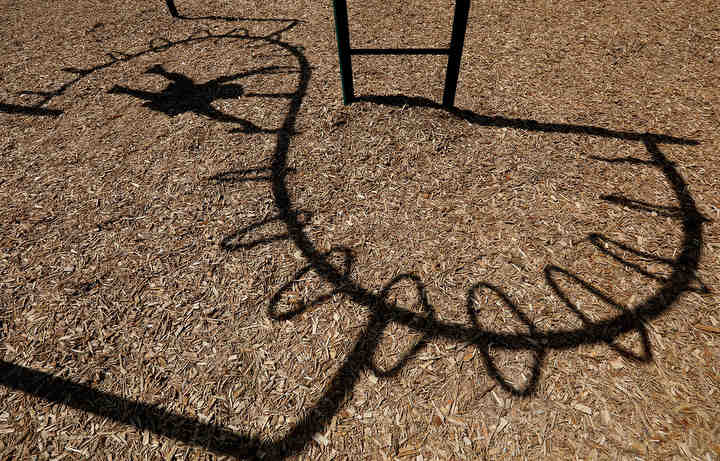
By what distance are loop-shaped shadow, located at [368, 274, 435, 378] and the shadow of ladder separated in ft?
8.09

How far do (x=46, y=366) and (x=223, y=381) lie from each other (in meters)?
1.25

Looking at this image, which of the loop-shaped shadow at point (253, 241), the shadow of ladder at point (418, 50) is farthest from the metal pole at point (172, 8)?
the loop-shaped shadow at point (253, 241)

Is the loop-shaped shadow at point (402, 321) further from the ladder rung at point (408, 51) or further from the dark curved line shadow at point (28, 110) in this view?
the dark curved line shadow at point (28, 110)

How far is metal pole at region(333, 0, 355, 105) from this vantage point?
3.73m

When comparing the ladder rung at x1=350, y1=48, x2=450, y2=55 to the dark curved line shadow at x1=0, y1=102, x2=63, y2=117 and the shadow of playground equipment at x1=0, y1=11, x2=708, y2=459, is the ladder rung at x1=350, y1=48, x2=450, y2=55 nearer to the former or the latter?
the shadow of playground equipment at x1=0, y1=11, x2=708, y2=459

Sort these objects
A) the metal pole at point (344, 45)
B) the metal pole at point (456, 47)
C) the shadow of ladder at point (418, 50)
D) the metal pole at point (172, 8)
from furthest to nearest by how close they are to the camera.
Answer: the metal pole at point (172, 8) < the metal pole at point (344, 45) < the shadow of ladder at point (418, 50) < the metal pole at point (456, 47)

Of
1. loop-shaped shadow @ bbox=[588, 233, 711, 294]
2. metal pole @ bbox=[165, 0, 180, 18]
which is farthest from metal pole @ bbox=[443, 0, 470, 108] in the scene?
metal pole @ bbox=[165, 0, 180, 18]

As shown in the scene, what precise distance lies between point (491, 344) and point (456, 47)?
9.92 feet

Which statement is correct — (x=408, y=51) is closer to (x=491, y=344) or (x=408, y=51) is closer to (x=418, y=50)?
(x=418, y=50)

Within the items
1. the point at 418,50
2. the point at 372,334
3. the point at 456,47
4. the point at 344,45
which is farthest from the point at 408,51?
the point at 372,334

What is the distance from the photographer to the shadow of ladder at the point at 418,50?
3.63 meters

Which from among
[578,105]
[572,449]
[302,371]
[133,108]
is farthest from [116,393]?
[578,105]

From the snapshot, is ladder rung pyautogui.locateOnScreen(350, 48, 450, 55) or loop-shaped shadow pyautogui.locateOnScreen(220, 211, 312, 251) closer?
loop-shaped shadow pyautogui.locateOnScreen(220, 211, 312, 251)

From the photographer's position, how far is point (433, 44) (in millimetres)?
5691
